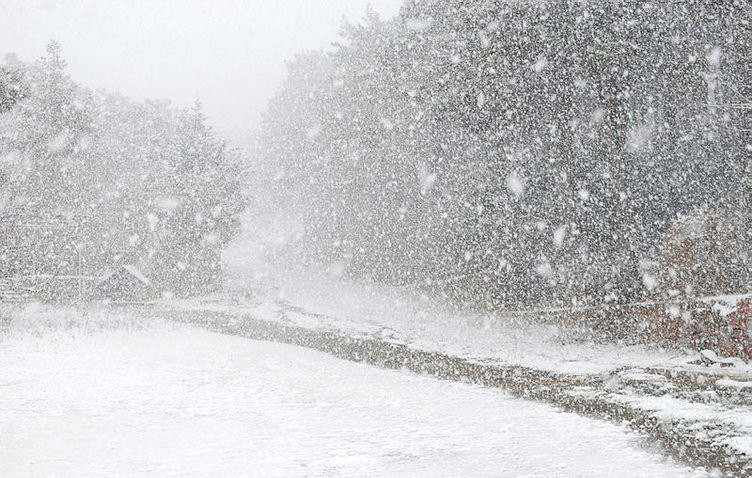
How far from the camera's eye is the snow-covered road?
Answer: 7949 mm

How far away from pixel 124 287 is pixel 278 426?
93.5ft

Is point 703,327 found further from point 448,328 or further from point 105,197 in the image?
point 105,197

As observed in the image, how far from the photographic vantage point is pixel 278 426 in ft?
32.6

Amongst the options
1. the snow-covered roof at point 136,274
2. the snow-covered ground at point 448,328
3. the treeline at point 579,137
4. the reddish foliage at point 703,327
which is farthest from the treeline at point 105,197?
the reddish foliage at point 703,327

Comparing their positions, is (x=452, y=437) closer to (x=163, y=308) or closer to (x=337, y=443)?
(x=337, y=443)

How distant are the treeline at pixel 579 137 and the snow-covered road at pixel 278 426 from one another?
8.29 meters

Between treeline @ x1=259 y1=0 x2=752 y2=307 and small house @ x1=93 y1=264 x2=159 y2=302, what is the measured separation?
1829cm

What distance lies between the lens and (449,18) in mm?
21688

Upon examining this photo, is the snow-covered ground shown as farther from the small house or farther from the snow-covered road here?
the small house

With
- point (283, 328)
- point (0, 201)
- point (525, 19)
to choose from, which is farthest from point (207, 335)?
point (0, 201)

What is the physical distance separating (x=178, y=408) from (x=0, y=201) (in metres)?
27.7

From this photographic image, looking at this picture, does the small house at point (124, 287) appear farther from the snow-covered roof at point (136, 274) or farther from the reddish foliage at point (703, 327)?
the reddish foliage at point (703, 327)

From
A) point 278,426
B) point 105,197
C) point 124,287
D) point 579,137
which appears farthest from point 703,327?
point 105,197

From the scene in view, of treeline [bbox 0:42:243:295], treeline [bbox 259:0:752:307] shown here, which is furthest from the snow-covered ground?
treeline [bbox 0:42:243:295]
